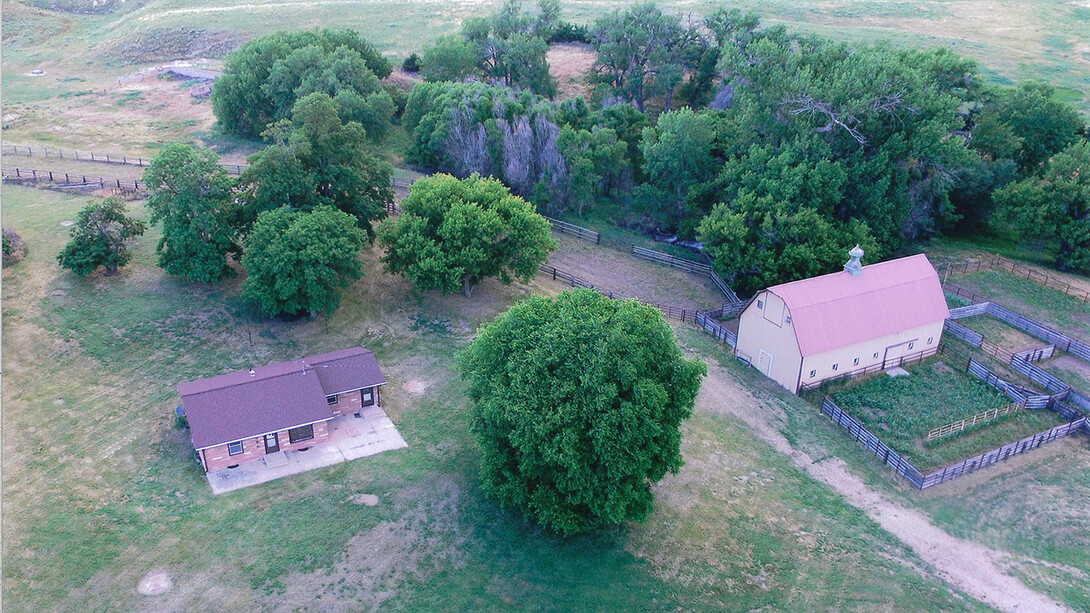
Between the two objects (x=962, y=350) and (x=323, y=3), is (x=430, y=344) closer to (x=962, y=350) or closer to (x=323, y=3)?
(x=962, y=350)

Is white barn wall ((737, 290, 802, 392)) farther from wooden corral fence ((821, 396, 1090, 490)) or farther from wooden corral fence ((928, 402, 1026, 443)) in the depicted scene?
wooden corral fence ((928, 402, 1026, 443))

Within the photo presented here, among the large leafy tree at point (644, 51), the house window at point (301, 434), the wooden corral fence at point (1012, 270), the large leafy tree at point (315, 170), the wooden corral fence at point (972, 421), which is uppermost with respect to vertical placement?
the large leafy tree at point (644, 51)

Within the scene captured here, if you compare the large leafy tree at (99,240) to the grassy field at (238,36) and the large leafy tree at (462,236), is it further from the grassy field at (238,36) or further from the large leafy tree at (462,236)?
the grassy field at (238,36)

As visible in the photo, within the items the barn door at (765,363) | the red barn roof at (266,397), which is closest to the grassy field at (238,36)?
the red barn roof at (266,397)

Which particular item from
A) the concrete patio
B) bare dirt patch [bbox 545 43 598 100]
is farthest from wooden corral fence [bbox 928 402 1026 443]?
bare dirt patch [bbox 545 43 598 100]

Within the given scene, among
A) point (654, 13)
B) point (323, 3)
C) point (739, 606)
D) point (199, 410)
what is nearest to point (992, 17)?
point (654, 13)
